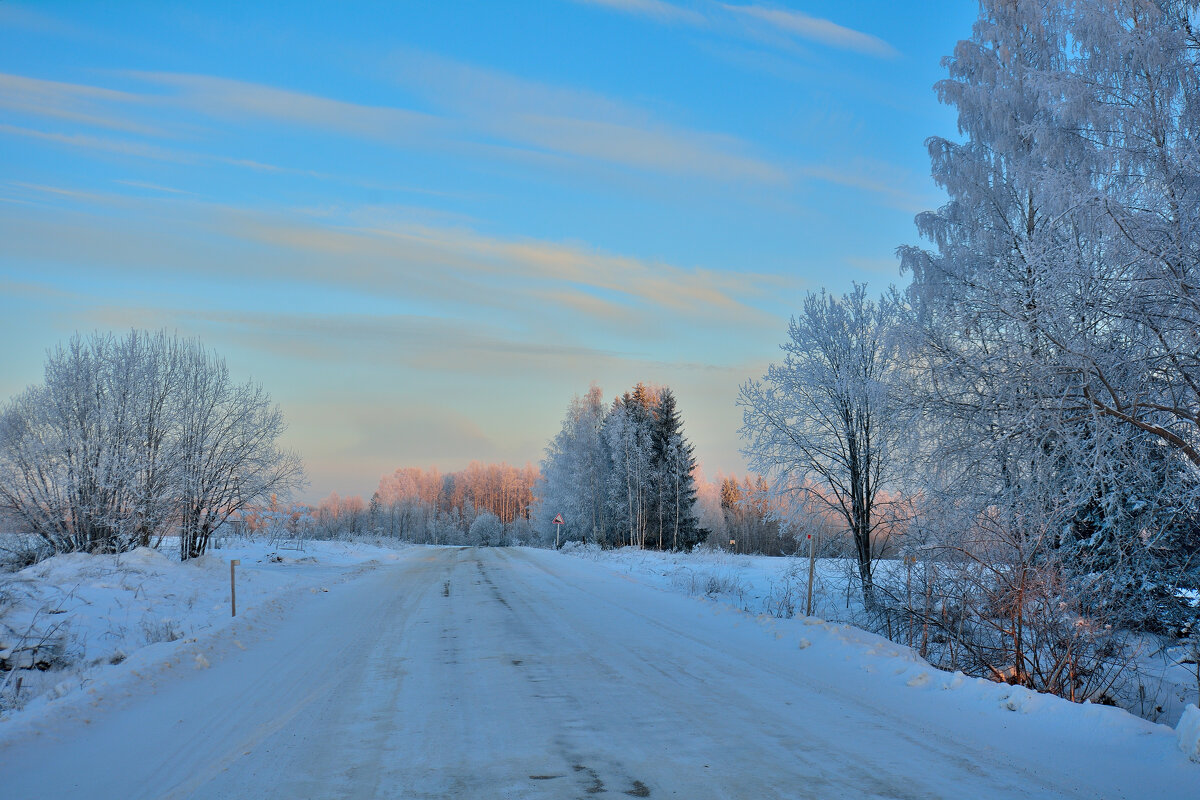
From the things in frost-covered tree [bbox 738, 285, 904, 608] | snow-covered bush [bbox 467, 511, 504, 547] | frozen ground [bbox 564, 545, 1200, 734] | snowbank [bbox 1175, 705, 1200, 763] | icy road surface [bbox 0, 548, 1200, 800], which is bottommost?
snow-covered bush [bbox 467, 511, 504, 547]

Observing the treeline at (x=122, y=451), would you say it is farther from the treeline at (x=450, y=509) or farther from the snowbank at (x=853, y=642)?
the treeline at (x=450, y=509)

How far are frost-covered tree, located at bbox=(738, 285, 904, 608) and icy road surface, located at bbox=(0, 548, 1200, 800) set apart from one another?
7596 millimetres

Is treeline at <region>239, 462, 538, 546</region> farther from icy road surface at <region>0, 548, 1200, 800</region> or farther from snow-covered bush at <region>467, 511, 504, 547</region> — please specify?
icy road surface at <region>0, 548, 1200, 800</region>

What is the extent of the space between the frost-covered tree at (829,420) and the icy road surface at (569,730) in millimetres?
7596

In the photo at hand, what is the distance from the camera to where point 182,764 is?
5.04 meters

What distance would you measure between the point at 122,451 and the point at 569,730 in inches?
762

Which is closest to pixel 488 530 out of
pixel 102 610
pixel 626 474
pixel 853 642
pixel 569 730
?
pixel 626 474

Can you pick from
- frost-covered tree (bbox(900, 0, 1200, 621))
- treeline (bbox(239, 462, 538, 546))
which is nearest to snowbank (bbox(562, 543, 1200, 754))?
frost-covered tree (bbox(900, 0, 1200, 621))

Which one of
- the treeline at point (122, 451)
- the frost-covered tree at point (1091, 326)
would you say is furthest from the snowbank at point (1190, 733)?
the treeline at point (122, 451)

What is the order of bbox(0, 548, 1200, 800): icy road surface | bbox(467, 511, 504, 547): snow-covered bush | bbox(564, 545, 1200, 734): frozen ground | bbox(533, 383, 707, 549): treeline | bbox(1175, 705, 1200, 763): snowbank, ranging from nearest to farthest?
1. bbox(0, 548, 1200, 800): icy road surface
2. bbox(1175, 705, 1200, 763): snowbank
3. bbox(564, 545, 1200, 734): frozen ground
4. bbox(533, 383, 707, 549): treeline
5. bbox(467, 511, 504, 547): snow-covered bush

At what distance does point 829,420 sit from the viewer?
663 inches

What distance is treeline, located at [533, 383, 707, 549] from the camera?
45.7 meters

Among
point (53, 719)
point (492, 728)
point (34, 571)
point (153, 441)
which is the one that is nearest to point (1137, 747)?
point (492, 728)

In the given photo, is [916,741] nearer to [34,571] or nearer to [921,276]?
[921,276]
